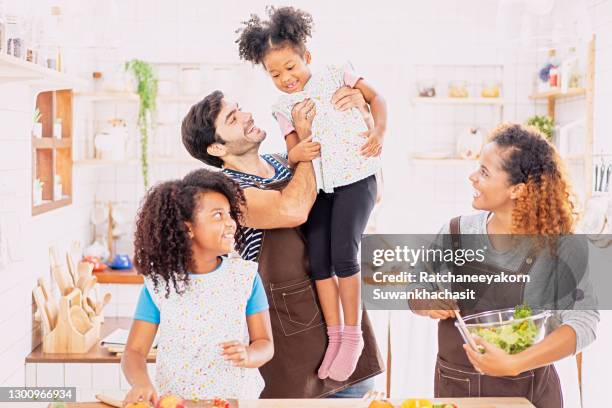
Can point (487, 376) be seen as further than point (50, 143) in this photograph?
No

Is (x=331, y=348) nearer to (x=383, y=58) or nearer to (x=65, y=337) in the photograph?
(x=65, y=337)

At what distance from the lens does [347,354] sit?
1.67 metres

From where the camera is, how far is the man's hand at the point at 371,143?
1729 millimetres

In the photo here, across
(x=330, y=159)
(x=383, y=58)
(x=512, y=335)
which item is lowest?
(x=512, y=335)

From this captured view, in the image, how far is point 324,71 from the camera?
1.78m

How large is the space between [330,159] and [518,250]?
0.43 m

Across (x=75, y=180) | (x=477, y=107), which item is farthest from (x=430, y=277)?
(x=477, y=107)

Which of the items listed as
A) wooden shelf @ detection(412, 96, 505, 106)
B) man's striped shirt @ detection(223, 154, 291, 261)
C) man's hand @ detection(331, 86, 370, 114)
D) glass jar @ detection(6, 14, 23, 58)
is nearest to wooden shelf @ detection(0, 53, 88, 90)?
→ glass jar @ detection(6, 14, 23, 58)

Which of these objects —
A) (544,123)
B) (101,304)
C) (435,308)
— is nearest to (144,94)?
(101,304)

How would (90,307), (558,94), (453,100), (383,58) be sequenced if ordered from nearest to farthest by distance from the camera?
(90,307) → (558,94) → (453,100) → (383,58)

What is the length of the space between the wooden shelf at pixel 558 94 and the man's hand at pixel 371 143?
197 centimetres

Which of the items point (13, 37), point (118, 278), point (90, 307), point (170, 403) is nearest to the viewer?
point (170, 403)

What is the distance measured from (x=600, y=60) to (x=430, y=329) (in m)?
1.31

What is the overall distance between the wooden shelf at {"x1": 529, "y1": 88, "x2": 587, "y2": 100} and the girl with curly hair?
6.42ft
